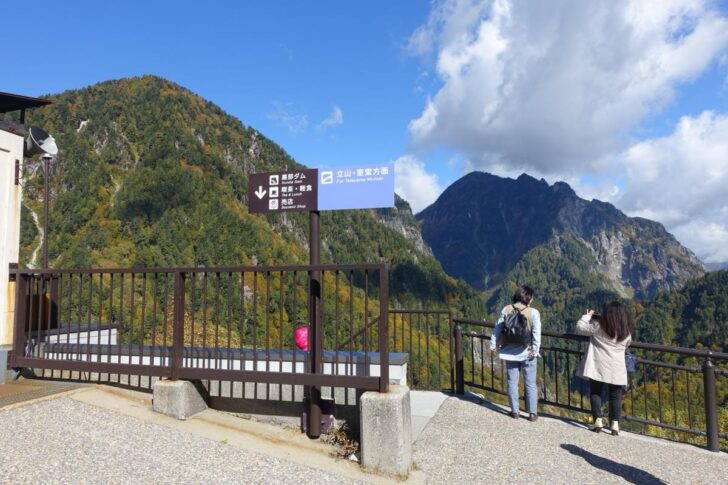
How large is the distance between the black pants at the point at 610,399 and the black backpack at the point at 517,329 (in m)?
0.90

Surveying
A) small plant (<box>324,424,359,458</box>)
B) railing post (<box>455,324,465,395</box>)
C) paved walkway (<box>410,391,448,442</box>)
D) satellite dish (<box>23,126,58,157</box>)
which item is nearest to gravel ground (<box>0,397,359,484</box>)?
small plant (<box>324,424,359,458</box>)

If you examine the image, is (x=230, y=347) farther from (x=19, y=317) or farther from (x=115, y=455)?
(x=19, y=317)

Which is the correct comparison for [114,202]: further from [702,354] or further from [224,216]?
[702,354]

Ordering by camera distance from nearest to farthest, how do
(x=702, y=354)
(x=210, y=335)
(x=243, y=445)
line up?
1. (x=243, y=445)
2. (x=702, y=354)
3. (x=210, y=335)

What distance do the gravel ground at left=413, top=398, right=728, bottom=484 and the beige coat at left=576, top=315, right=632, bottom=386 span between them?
707 mm

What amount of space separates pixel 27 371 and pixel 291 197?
14.0 feet

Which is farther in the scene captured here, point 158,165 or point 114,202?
point 158,165

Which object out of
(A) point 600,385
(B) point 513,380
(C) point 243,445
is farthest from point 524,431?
(C) point 243,445

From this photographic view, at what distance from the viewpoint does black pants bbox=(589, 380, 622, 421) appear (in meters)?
5.89

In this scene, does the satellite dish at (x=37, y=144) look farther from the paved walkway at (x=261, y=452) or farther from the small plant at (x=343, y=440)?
the small plant at (x=343, y=440)

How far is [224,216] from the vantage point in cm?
9456

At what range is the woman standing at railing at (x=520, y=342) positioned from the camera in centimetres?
622

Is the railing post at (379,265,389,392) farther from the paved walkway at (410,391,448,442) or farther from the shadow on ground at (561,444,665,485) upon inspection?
the shadow on ground at (561,444,665,485)

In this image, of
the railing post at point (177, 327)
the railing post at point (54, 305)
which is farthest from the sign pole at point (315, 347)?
the railing post at point (54, 305)
